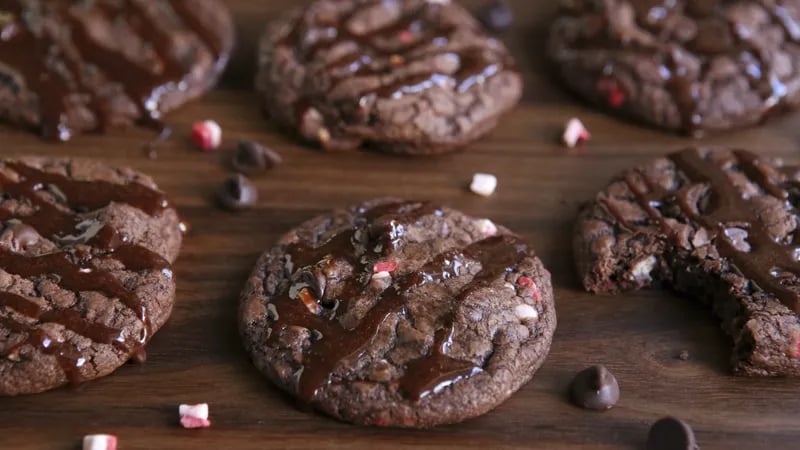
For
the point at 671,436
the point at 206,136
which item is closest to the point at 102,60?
the point at 206,136

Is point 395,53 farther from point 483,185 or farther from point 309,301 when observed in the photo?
point 309,301

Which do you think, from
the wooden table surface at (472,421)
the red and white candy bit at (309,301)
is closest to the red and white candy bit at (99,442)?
the wooden table surface at (472,421)

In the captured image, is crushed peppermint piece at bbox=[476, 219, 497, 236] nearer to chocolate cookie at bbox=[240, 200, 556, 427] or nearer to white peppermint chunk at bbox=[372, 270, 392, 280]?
chocolate cookie at bbox=[240, 200, 556, 427]

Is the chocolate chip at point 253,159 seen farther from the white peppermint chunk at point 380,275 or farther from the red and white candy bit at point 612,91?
the red and white candy bit at point 612,91

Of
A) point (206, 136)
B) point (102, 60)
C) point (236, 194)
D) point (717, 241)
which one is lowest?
point (717, 241)

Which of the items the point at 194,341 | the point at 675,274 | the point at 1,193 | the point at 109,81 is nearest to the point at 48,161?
the point at 1,193

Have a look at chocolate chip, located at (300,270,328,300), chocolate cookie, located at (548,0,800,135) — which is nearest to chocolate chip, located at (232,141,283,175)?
chocolate chip, located at (300,270,328,300)
